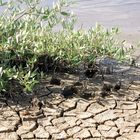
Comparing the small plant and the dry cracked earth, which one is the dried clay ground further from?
the small plant

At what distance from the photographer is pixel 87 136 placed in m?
3.74

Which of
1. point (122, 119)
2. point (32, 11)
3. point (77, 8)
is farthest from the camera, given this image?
point (77, 8)

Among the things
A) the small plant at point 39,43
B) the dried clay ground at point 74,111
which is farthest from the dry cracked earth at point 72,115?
the small plant at point 39,43

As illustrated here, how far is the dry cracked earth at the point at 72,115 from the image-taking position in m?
3.76

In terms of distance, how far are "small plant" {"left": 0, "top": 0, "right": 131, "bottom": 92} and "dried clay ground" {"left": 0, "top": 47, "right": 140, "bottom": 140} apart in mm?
218

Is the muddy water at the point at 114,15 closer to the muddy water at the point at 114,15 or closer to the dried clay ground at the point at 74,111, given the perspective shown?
the muddy water at the point at 114,15

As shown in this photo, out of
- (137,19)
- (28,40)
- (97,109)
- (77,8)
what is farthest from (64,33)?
(77,8)

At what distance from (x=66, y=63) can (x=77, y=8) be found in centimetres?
631

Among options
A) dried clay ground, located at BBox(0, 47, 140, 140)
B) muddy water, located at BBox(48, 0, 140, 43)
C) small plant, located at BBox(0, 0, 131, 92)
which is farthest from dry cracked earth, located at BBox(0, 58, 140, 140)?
muddy water, located at BBox(48, 0, 140, 43)

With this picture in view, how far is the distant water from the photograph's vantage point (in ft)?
27.8

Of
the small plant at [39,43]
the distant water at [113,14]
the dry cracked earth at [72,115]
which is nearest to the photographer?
the dry cracked earth at [72,115]

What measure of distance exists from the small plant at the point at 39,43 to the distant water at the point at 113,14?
8.77ft

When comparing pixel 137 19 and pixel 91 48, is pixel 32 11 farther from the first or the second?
pixel 137 19

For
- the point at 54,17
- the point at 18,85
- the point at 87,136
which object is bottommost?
the point at 87,136
